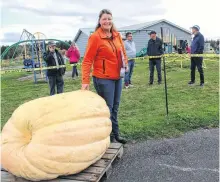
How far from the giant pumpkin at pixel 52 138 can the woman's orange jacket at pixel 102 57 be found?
68 cm

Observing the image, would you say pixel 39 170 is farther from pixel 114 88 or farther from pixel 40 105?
pixel 114 88

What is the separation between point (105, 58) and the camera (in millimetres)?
4305

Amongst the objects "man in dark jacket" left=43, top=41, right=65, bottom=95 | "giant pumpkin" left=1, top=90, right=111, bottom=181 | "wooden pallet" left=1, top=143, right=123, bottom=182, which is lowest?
"wooden pallet" left=1, top=143, right=123, bottom=182

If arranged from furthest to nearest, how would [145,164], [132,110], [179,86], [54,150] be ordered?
[179,86] → [132,110] → [145,164] → [54,150]

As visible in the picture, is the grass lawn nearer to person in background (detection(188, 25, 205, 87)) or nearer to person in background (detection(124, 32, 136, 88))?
person in background (detection(188, 25, 205, 87))

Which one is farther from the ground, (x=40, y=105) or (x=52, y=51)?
(x=52, y=51)

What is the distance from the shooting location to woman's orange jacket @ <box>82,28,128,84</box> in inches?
166

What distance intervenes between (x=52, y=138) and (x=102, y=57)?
1463mm

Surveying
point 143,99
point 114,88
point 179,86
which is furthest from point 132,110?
point 179,86

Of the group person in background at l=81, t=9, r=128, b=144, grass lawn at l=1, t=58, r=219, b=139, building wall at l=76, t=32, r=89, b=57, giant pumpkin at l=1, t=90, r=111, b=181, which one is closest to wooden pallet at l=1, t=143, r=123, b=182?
giant pumpkin at l=1, t=90, r=111, b=181

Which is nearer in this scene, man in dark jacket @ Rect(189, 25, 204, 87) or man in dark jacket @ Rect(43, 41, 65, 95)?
man in dark jacket @ Rect(43, 41, 65, 95)

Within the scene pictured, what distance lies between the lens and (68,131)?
3.41 metres

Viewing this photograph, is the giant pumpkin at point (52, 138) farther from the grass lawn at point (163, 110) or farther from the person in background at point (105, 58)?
the grass lawn at point (163, 110)

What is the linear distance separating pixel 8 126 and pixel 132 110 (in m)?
3.82
